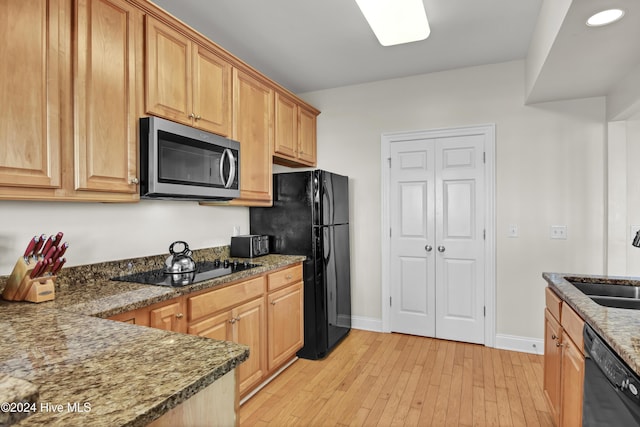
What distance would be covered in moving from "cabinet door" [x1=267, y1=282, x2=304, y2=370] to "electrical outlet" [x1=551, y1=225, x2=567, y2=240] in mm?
2221

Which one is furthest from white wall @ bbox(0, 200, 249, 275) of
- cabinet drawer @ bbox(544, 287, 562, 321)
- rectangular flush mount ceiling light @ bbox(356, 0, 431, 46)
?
cabinet drawer @ bbox(544, 287, 562, 321)

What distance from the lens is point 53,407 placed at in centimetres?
Result: 62

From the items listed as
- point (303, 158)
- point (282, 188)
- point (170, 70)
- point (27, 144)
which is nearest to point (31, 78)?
point (27, 144)

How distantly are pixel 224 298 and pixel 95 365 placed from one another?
1347mm

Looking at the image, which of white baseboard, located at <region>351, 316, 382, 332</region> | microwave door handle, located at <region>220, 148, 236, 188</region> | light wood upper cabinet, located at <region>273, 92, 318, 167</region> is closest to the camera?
microwave door handle, located at <region>220, 148, 236, 188</region>

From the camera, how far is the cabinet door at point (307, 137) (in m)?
3.60

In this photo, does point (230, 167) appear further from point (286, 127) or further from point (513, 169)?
point (513, 169)

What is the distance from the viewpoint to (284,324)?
276 centimetres

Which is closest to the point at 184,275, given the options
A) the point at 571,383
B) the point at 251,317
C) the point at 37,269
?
the point at 251,317

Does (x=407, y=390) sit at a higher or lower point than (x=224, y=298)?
lower

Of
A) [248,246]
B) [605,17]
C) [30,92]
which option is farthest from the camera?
[248,246]

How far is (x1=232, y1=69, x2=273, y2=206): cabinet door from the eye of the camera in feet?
8.86

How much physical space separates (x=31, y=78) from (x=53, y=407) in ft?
4.66

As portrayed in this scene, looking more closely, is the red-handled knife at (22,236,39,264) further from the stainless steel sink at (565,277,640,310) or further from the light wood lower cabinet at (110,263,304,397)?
the stainless steel sink at (565,277,640,310)
